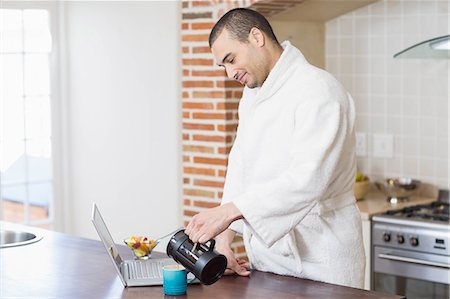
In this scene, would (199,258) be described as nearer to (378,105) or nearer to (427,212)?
(427,212)

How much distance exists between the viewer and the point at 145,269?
344cm

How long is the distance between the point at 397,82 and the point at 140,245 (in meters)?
2.58

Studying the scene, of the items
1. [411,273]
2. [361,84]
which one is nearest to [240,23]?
[411,273]

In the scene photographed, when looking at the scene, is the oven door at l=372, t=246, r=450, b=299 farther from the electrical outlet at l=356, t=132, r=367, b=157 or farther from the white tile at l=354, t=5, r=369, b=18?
the white tile at l=354, t=5, r=369, b=18

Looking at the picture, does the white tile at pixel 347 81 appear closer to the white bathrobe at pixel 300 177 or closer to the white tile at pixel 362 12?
the white tile at pixel 362 12

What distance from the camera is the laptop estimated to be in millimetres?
3275

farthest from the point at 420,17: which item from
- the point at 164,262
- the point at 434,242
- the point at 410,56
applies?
the point at 164,262

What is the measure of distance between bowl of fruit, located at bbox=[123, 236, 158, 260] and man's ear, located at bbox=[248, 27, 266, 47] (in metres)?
0.84

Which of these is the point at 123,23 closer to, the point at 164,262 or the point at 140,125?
the point at 140,125

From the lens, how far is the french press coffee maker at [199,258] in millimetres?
3074

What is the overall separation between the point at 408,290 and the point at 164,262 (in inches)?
73.9

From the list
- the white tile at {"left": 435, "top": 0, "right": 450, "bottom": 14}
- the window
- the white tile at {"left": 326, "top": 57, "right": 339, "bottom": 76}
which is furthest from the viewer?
the window

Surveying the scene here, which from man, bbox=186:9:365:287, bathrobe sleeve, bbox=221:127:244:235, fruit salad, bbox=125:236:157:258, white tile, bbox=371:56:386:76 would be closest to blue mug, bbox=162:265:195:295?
man, bbox=186:9:365:287

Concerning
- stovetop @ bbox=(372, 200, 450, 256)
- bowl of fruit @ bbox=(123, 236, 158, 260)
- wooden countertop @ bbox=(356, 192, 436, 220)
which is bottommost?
stovetop @ bbox=(372, 200, 450, 256)
